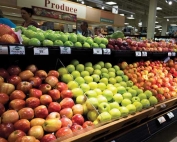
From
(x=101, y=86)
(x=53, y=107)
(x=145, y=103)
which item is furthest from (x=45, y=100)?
(x=145, y=103)

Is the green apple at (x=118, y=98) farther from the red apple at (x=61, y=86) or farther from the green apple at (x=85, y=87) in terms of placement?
the red apple at (x=61, y=86)

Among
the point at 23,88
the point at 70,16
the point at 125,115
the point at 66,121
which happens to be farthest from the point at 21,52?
the point at 70,16

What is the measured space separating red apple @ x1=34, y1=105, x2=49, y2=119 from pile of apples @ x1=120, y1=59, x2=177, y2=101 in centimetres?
153

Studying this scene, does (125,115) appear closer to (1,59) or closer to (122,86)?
(122,86)

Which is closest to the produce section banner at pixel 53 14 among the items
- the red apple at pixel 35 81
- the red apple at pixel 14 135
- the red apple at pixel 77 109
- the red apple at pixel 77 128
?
the red apple at pixel 35 81

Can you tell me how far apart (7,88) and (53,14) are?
7.50 metres

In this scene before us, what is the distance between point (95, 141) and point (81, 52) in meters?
0.99

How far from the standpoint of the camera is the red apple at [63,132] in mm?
Result: 1552

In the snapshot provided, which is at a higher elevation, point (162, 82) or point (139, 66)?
point (139, 66)

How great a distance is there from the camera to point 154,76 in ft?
11.1

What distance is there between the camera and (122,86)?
253cm

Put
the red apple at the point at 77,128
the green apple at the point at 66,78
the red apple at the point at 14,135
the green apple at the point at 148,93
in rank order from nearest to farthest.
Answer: the red apple at the point at 14,135 < the red apple at the point at 77,128 < the green apple at the point at 66,78 < the green apple at the point at 148,93

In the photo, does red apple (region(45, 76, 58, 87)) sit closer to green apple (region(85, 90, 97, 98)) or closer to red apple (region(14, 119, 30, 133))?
green apple (region(85, 90, 97, 98))

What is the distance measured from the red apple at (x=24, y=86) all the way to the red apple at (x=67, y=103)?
323 mm
